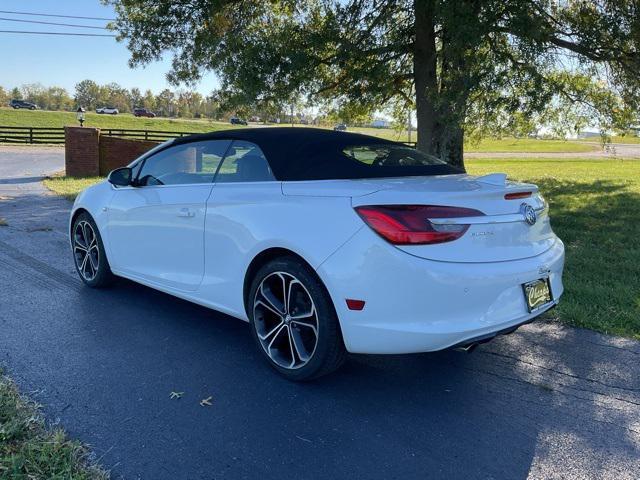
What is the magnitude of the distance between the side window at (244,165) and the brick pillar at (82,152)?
13832 mm

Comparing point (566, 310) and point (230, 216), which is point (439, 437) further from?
point (566, 310)

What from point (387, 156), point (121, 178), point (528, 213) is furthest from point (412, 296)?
point (121, 178)

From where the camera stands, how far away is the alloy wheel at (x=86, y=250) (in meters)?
5.14

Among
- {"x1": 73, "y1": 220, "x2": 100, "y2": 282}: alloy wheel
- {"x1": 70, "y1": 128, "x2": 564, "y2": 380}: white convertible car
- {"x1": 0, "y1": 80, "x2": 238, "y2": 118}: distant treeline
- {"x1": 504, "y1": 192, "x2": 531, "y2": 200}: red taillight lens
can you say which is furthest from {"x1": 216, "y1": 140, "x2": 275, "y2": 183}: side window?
{"x1": 0, "y1": 80, "x2": 238, "y2": 118}: distant treeline

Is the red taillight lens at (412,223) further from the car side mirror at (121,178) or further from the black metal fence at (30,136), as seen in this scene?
the black metal fence at (30,136)

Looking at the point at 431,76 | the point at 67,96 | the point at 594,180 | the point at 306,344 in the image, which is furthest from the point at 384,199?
the point at 67,96

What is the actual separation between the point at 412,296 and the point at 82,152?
15623 millimetres

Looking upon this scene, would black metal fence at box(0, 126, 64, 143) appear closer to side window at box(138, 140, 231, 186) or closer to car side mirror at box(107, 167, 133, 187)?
car side mirror at box(107, 167, 133, 187)

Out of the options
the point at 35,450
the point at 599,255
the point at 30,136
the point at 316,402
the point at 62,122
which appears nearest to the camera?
the point at 35,450

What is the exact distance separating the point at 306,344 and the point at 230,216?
1.00 meters

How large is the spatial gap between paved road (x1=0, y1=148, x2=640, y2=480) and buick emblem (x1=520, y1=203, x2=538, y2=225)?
1.04 metres

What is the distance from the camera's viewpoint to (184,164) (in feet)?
14.7

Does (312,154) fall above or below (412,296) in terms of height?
above

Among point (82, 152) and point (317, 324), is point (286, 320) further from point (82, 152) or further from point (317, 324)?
point (82, 152)
